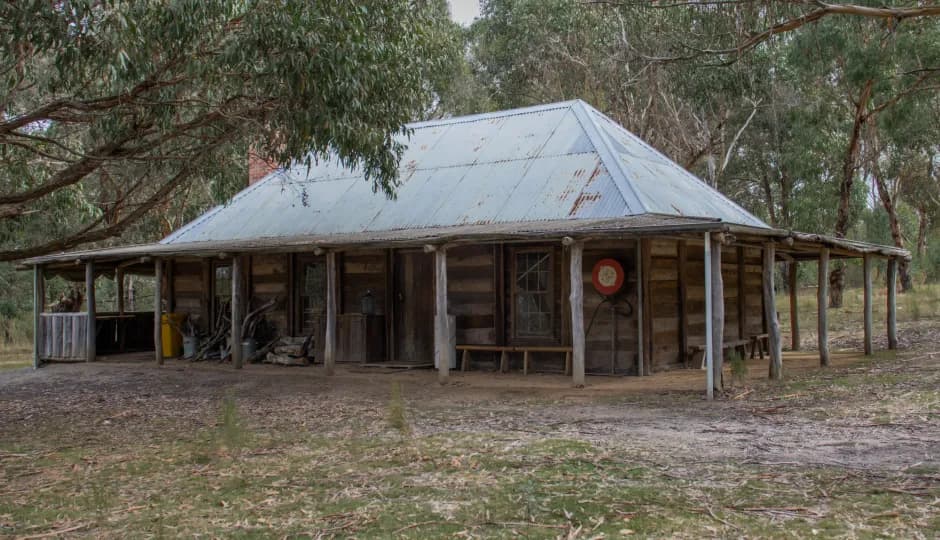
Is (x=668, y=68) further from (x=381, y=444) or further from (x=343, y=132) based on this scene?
(x=381, y=444)

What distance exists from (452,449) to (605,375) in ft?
22.5

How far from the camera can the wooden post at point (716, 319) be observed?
38.9 ft

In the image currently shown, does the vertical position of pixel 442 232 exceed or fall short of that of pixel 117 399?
it exceeds it

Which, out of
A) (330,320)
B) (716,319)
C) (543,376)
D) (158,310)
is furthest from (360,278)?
(716,319)

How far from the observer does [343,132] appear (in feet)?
37.5

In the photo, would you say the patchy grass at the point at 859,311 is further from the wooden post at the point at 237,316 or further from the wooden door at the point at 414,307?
the wooden post at the point at 237,316

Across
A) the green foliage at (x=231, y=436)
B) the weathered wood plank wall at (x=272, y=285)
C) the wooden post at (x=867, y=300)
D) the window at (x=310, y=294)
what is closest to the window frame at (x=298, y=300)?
the window at (x=310, y=294)

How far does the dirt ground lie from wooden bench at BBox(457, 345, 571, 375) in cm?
44

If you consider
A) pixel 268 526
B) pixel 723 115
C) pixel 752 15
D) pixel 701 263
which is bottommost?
pixel 268 526

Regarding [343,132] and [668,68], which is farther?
[668,68]

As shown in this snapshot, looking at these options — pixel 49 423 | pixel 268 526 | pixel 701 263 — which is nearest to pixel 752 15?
pixel 701 263

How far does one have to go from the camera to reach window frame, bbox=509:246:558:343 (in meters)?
15.6

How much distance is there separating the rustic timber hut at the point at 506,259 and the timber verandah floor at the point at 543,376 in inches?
15.1

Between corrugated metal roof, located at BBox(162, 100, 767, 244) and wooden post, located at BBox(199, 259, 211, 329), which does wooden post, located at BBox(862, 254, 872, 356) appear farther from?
wooden post, located at BBox(199, 259, 211, 329)
